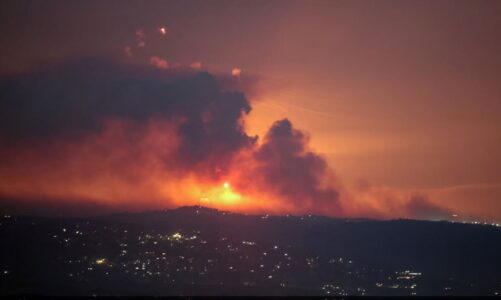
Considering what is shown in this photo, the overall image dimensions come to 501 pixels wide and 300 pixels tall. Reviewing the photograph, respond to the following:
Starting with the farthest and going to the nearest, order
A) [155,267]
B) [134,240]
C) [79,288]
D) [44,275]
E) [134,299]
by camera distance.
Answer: [134,240] < [155,267] < [44,275] < [79,288] < [134,299]

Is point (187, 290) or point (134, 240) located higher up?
point (134, 240)

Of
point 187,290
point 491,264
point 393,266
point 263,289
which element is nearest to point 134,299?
point 187,290

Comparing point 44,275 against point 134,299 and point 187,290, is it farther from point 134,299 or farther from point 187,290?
point 134,299

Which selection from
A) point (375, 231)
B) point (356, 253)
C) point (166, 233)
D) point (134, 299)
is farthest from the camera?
point (375, 231)

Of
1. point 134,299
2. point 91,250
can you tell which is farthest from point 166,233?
point 134,299

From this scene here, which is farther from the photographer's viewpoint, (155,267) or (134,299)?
(155,267)

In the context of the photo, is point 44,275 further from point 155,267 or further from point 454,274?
point 454,274
